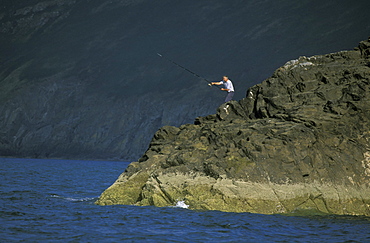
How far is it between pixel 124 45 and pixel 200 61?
19864mm

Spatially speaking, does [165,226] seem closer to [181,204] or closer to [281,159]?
[181,204]

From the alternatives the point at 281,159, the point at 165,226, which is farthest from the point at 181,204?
the point at 281,159

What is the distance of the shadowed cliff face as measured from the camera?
90.8 metres

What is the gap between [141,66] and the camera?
330 ft

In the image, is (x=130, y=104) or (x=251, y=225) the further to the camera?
(x=130, y=104)

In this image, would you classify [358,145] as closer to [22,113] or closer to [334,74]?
[334,74]

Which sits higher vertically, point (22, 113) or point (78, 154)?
point (22, 113)

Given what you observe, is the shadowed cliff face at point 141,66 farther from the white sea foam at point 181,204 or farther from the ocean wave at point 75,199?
the white sea foam at point 181,204

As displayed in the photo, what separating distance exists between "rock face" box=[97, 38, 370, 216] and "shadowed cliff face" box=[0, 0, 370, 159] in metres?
67.3

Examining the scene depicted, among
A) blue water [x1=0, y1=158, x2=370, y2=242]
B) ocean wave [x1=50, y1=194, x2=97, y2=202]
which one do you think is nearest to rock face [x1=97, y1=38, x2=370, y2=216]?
blue water [x1=0, y1=158, x2=370, y2=242]

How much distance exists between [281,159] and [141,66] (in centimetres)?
8623

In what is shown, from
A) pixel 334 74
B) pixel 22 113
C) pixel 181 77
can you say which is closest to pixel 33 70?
pixel 22 113

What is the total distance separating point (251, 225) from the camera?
13633 mm

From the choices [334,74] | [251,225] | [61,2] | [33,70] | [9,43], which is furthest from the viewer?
[61,2]
